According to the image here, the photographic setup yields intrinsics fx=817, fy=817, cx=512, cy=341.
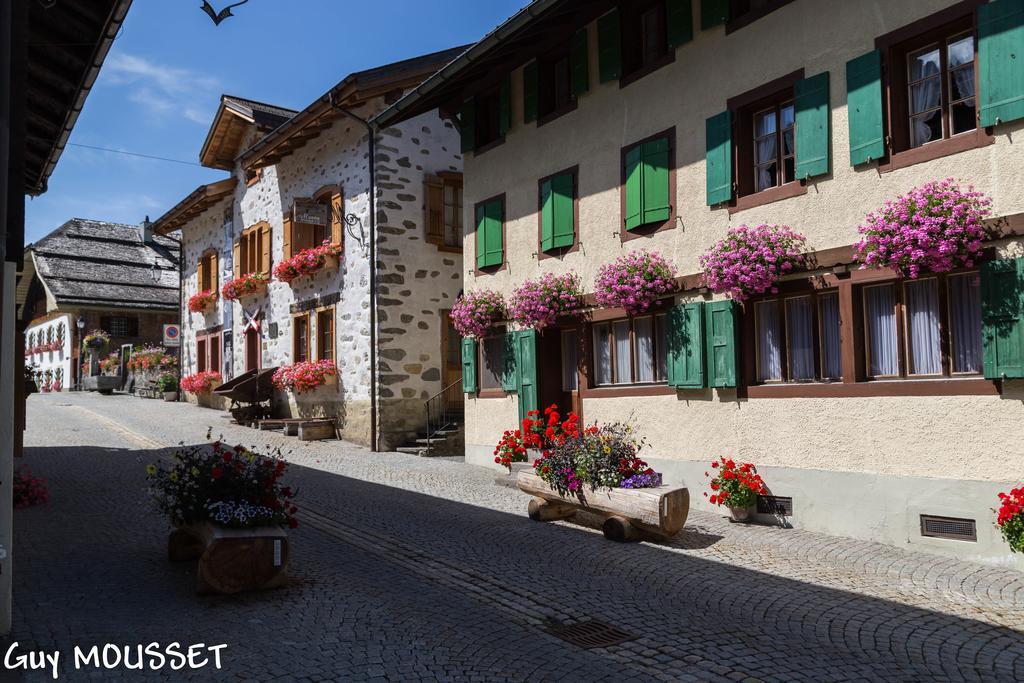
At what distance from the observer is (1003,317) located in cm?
715

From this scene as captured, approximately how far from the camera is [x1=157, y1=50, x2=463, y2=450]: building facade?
54.4ft

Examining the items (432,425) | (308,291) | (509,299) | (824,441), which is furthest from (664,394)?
(308,291)

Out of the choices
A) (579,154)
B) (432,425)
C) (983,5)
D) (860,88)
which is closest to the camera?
(983,5)

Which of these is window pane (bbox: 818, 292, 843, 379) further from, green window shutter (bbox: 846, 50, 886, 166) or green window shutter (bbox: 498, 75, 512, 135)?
green window shutter (bbox: 498, 75, 512, 135)

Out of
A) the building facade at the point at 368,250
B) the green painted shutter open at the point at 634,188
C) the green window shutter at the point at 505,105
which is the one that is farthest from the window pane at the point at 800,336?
the building facade at the point at 368,250

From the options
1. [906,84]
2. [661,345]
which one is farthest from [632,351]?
[906,84]

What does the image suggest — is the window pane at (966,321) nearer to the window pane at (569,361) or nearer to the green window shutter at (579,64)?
the window pane at (569,361)

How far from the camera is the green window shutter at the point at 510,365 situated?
13137mm

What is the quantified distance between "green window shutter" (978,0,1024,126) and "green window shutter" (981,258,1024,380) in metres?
1.32

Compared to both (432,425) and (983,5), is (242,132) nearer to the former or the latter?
(432,425)

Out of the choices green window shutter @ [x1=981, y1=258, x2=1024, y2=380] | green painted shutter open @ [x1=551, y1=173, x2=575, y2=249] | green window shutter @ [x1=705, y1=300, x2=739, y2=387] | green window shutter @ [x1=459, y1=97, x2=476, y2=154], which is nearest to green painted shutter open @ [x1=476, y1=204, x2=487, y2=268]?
green window shutter @ [x1=459, y1=97, x2=476, y2=154]

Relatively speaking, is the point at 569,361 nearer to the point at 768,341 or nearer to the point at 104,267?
the point at 768,341

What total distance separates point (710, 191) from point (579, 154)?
9.13ft

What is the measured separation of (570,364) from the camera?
1263 centimetres
